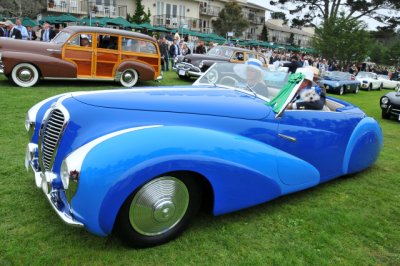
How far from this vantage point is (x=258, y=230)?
3.25 meters

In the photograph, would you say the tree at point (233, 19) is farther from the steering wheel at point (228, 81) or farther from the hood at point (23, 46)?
the steering wheel at point (228, 81)

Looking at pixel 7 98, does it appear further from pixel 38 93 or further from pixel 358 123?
pixel 358 123

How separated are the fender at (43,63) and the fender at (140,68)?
57.0 inches

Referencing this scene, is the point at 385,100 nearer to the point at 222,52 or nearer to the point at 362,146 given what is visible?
the point at 222,52

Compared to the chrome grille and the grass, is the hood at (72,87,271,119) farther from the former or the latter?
the grass

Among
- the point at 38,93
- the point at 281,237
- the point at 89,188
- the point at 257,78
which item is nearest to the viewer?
the point at 89,188

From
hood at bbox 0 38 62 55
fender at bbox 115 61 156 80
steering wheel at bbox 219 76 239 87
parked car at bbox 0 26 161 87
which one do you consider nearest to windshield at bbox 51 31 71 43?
parked car at bbox 0 26 161 87

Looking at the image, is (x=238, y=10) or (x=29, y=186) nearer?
(x=29, y=186)

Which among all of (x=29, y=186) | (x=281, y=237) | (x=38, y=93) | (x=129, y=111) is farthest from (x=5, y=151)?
(x=38, y=93)

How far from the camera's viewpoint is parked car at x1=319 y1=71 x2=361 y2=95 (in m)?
17.0

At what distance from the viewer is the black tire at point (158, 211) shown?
8.60 ft

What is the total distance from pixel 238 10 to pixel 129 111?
48.3m

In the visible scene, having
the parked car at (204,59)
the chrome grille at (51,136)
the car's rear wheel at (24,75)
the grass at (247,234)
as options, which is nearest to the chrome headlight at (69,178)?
the chrome grille at (51,136)

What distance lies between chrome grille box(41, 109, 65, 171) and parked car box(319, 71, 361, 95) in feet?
49.3
